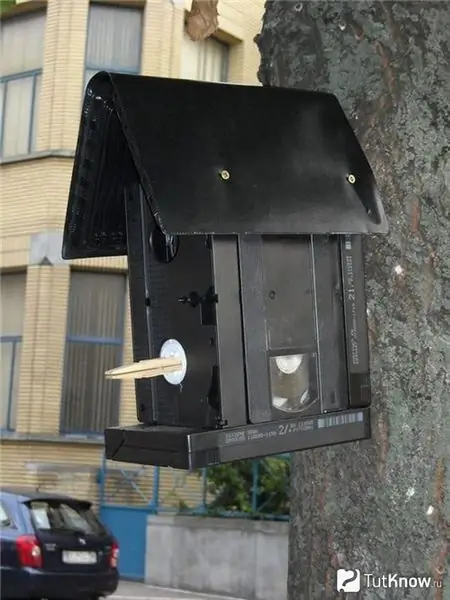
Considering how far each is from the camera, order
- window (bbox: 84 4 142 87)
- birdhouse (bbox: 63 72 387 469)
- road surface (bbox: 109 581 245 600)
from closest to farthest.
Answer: birdhouse (bbox: 63 72 387 469) < road surface (bbox: 109 581 245 600) < window (bbox: 84 4 142 87)

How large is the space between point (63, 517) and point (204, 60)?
273 inches

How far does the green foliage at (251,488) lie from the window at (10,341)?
3333 mm

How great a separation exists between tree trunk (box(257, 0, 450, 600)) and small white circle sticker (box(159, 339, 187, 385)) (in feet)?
1.37

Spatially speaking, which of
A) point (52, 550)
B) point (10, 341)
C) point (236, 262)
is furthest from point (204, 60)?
point (236, 262)

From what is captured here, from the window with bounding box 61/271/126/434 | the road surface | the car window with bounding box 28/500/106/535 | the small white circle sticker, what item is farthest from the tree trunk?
the window with bounding box 61/271/126/434

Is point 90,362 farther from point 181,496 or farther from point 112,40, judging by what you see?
point 112,40

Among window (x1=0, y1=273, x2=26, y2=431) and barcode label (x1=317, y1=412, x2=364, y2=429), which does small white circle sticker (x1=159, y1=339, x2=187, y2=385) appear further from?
window (x1=0, y1=273, x2=26, y2=431)

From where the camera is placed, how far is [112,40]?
12.1 meters

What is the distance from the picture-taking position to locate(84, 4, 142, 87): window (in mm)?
12055

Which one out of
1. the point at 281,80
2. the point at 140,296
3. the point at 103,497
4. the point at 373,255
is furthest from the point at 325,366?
the point at 103,497

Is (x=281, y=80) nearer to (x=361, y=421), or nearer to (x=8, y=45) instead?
(x=361, y=421)

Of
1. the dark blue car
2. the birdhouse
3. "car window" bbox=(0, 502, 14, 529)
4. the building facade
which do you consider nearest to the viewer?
the birdhouse

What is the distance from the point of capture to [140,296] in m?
2.18

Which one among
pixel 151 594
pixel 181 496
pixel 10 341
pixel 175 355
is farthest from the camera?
pixel 10 341
